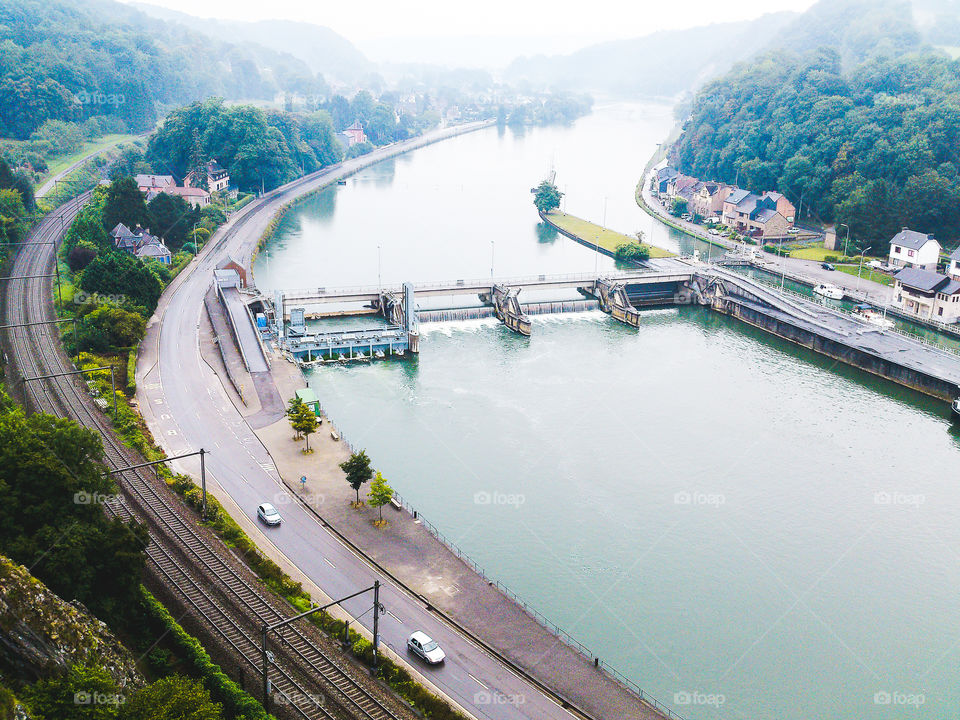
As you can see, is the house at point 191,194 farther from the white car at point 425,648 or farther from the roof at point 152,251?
the white car at point 425,648

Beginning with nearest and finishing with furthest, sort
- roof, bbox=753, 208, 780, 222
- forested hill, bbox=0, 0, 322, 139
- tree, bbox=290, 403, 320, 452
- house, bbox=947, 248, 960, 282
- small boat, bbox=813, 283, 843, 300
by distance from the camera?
tree, bbox=290, 403, 320, 452 < house, bbox=947, 248, 960, 282 < small boat, bbox=813, 283, 843, 300 < roof, bbox=753, 208, 780, 222 < forested hill, bbox=0, 0, 322, 139

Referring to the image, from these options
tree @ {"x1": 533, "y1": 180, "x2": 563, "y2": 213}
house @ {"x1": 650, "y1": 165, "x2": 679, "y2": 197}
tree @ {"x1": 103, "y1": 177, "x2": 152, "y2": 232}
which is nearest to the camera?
tree @ {"x1": 103, "y1": 177, "x2": 152, "y2": 232}

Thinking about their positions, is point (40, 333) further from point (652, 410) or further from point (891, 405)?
point (891, 405)

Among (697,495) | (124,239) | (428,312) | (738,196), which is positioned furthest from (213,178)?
(697,495)

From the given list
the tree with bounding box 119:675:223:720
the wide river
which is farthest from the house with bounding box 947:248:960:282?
the tree with bounding box 119:675:223:720

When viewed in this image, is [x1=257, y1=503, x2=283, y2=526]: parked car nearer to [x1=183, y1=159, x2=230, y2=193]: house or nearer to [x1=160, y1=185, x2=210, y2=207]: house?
[x1=160, y1=185, x2=210, y2=207]: house

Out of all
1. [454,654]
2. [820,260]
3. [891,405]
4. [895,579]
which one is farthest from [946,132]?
[454,654]
